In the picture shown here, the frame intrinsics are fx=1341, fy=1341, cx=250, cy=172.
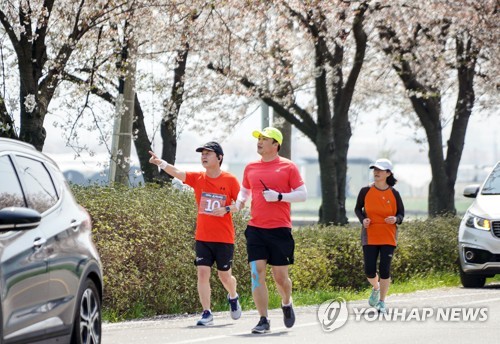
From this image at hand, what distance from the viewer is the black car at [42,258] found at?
7234 mm

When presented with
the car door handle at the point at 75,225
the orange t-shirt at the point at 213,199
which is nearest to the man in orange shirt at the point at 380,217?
the orange t-shirt at the point at 213,199

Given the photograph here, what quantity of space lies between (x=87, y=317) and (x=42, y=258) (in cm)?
107

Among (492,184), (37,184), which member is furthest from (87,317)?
(492,184)

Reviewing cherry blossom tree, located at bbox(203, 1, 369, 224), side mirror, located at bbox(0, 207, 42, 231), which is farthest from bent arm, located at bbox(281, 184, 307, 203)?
cherry blossom tree, located at bbox(203, 1, 369, 224)

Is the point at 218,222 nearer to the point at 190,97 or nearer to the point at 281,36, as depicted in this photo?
the point at 281,36

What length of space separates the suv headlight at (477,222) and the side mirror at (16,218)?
12026mm

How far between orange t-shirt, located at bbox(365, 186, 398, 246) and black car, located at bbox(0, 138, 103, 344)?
5564 millimetres

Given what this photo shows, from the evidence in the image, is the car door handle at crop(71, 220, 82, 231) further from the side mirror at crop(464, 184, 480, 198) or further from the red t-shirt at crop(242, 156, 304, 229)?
the side mirror at crop(464, 184, 480, 198)

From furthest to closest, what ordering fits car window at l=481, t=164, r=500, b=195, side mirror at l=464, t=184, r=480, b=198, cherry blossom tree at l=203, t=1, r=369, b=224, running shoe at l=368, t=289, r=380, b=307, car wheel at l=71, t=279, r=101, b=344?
1. cherry blossom tree at l=203, t=1, r=369, b=224
2. car window at l=481, t=164, r=500, b=195
3. side mirror at l=464, t=184, r=480, b=198
4. running shoe at l=368, t=289, r=380, b=307
5. car wheel at l=71, t=279, r=101, b=344

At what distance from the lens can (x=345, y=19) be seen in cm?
2409

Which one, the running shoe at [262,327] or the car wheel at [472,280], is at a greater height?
the car wheel at [472,280]

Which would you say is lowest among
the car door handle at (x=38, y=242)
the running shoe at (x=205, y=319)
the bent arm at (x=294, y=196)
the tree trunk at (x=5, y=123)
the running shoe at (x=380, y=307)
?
the running shoe at (x=205, y=319)

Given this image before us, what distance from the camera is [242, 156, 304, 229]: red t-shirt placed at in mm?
11844

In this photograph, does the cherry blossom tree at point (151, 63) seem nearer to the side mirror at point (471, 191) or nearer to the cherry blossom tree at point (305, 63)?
the cherry blossom tree at point (305, 63)
